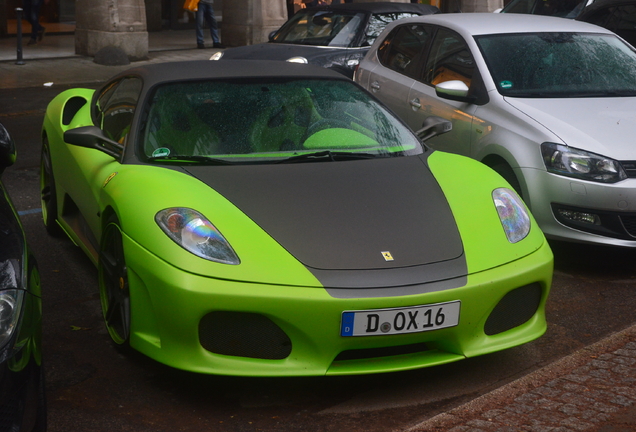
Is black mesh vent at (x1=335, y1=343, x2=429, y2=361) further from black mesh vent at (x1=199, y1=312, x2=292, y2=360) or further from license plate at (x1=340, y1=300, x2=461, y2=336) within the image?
black mesh vent at (x1=199, y1=312, x2=292, y2=360)

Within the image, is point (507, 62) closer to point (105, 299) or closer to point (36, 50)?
point (105, 299)

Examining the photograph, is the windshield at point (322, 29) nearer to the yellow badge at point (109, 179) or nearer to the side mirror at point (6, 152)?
the yellow badge at point (109, 179)

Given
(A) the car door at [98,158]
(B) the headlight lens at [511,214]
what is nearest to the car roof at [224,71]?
(A) the car door at [98,158]

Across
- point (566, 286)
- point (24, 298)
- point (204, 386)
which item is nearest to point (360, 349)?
point (204, 386)

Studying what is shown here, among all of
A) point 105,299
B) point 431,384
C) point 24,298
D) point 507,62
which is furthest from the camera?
point 507,62

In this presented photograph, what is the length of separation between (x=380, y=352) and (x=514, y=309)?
2.15 ft

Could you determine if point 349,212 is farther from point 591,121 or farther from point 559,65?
point 559,65

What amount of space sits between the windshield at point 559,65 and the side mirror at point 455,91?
225mm

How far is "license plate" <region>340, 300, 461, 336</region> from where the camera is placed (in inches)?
136

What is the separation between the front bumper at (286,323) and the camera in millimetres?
3424

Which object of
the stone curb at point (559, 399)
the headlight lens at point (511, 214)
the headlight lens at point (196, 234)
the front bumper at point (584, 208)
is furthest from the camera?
the front bumper at point (584, 208)

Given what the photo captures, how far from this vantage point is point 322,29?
38.4 feet

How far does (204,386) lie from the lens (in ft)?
12.5

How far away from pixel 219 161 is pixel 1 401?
77.0 inches
